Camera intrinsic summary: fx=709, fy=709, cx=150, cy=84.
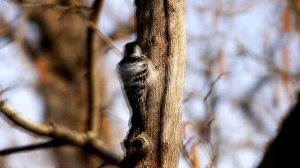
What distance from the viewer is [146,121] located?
6.48ft

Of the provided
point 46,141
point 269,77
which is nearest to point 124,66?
point 46,141

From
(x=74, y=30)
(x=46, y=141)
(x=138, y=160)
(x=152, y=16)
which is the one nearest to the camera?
(x=138, y=160)

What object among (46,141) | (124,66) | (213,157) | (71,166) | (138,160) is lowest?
(71,166)

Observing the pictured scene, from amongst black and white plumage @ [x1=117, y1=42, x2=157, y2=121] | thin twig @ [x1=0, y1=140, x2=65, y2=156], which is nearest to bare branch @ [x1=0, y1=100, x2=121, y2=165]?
thin twig @ [x1=0, y1=140, x2=65, y2=156]

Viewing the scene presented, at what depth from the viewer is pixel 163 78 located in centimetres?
202

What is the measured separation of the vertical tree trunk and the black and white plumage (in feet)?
0.06

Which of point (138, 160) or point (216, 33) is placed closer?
point (138, 160)

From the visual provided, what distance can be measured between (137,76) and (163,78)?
8 centimetres

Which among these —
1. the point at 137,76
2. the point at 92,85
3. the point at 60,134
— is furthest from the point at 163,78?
the point at 92,85

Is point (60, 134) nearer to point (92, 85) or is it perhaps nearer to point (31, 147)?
point (31, 147)

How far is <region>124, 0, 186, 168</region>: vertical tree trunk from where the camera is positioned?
1.94m

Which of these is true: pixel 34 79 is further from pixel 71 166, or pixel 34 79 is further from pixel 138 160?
pixel 138 160

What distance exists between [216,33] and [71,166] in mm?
2698

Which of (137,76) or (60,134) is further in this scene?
(60,134)
